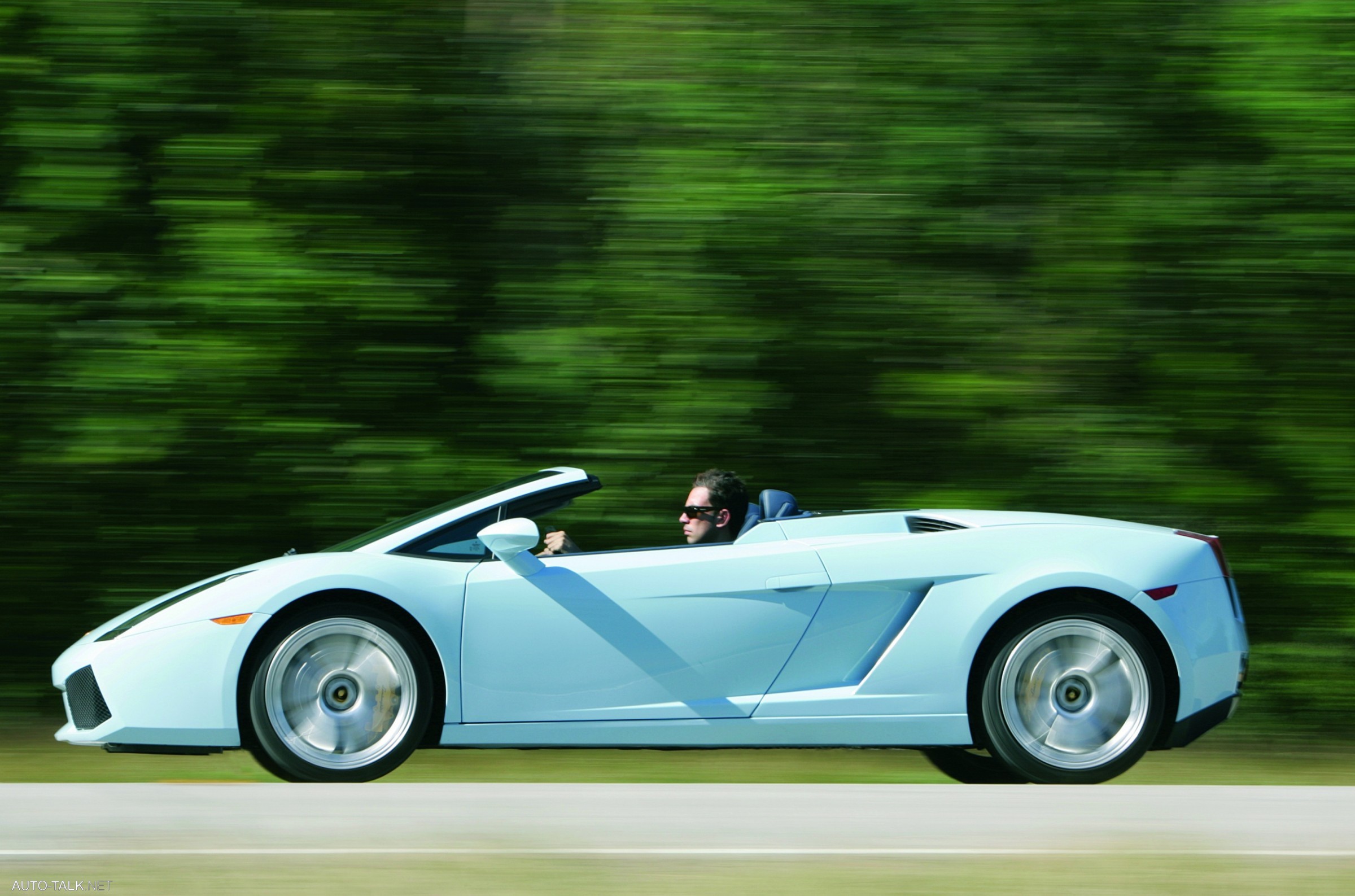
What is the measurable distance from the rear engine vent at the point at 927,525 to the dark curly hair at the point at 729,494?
0.59m

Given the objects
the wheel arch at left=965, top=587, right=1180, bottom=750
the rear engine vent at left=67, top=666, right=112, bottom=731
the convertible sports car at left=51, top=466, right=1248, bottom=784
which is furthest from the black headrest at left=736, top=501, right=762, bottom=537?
the rear engine vent at left=67, top=666, right=112, bottom=731

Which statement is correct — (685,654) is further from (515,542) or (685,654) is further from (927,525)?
(927,525)

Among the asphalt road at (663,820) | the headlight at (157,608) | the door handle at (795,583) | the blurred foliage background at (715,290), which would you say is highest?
the blurred foliage background at (715,290)

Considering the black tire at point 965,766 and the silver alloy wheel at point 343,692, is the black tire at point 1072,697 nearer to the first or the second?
the black tire at point 965,766

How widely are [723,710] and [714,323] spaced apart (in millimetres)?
2748

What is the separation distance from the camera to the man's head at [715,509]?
513 cm

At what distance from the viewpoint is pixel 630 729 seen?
4613 millimetres

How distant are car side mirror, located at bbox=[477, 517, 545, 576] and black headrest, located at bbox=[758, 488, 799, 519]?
2.96 ft

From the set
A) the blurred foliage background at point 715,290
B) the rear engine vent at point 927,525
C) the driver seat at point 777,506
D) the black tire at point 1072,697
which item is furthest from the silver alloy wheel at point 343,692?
the blurred foliage background at point 715,290

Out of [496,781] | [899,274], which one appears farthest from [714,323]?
[496,781]

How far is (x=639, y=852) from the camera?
3.72m

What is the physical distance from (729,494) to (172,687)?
1.96m

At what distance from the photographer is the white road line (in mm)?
3668

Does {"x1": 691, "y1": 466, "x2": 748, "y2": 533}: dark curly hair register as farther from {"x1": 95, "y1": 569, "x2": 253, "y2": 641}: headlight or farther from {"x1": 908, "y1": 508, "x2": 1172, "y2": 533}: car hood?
{"x1": 95, "y1": 569, "x2": 253, "y2": 641}: headlight
